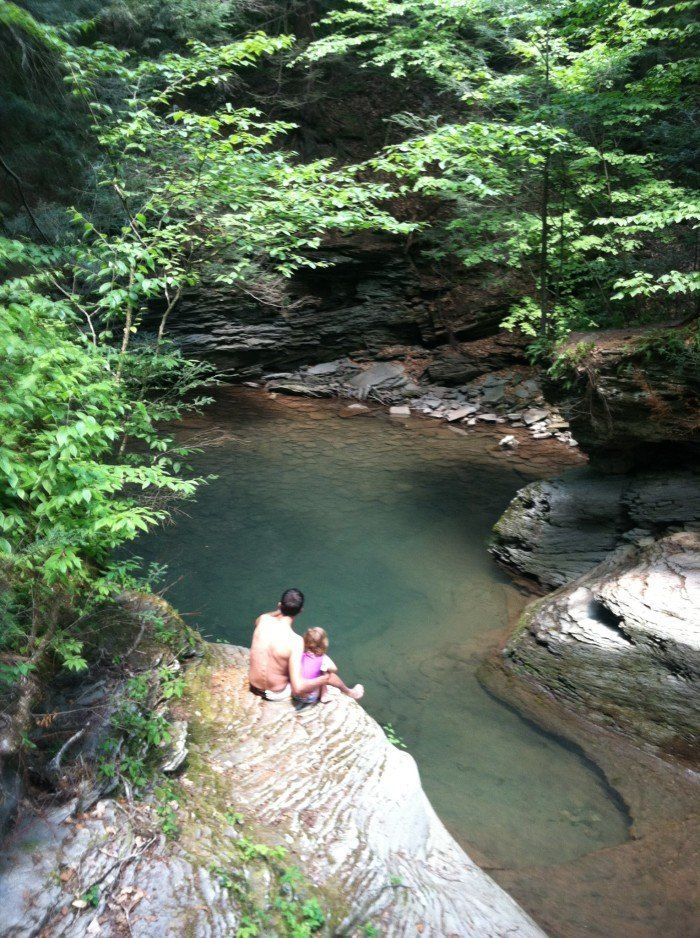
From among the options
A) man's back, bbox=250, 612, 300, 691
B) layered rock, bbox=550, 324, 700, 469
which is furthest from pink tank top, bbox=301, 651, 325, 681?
layered rock, bbox=550, 324, 700, 469

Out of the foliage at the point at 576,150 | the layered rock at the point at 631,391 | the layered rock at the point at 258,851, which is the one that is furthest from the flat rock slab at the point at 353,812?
the foliage at the point at 576,150

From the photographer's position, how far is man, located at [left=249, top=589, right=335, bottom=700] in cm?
490

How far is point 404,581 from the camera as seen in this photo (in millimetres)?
8188

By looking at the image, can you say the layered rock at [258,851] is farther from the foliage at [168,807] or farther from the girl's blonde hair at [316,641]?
the girl's blonde hair at [316,641]

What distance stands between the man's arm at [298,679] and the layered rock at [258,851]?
6.7 inches

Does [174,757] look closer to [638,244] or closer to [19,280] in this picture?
[19,280]

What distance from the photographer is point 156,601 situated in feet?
16.9

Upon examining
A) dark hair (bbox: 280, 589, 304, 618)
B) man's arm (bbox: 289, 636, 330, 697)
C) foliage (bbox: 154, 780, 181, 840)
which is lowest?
man's arm (bbox: 289, 636, 330, 697)

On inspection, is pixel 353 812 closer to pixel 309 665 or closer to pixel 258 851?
pixel 258 851

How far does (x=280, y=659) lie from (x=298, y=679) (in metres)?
0.21

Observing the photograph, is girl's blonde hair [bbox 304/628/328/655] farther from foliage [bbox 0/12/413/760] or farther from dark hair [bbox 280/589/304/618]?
foliage [bbox 0/12/413/760]

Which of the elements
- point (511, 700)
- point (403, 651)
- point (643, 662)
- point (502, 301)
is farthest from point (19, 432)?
point (502, 301)

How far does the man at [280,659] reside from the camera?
4.90m

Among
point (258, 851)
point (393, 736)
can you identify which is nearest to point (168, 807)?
point (258, 851)
